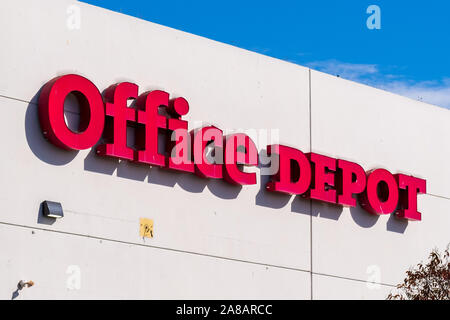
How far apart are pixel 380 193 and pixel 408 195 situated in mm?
818

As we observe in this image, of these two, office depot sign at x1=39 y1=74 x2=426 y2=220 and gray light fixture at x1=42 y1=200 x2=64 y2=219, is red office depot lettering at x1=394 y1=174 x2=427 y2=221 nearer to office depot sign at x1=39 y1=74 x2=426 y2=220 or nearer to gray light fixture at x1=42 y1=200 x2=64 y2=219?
office depot sign at x1=39 y1=74 x2=426 y2=220

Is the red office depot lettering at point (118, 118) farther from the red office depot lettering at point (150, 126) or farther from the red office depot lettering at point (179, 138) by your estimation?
the red office depot lettering at point (179, 138)

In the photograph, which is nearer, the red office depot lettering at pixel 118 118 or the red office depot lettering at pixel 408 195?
the red office depot lettering at pixel 118 118

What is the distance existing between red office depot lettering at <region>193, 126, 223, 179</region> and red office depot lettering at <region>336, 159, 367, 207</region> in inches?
153

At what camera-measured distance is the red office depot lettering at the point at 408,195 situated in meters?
27.4

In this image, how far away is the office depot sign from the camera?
21.0 m

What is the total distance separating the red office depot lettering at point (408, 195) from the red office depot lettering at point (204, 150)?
6.24 meters

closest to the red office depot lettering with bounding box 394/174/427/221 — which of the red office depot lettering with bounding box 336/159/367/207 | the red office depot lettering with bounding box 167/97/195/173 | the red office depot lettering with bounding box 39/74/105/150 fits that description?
the red office depot lettering with bounding box 336/159/367/207

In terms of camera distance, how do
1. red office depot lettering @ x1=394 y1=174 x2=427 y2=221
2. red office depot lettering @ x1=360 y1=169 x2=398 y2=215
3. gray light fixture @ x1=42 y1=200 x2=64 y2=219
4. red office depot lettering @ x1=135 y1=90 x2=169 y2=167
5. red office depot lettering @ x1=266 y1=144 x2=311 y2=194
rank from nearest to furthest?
gray light fixture @ x1=42 y1=200 x2=64 y2=219 → red office depot lettering @ x1=135 y1=90 x2=169 y2=167 → red office depot lettering @ x1=266 y1=144 x2=311 y2=194 → red office depot lettering @ x1=360 y1=169 x2=398 y2=215 → red office depot lettering @ x1=394 y1=174 x2=427 y2=221

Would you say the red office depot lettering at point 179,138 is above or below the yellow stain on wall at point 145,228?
above

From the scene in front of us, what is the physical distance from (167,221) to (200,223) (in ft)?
3.11

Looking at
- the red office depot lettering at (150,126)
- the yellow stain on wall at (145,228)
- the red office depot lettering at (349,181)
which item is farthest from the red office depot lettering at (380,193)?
the yellow stain on wall at (145,228)
